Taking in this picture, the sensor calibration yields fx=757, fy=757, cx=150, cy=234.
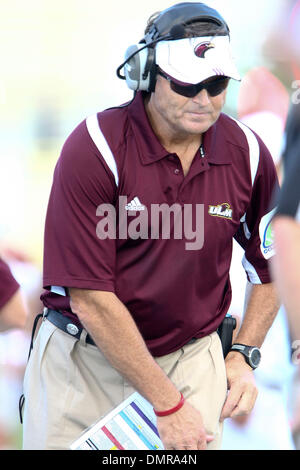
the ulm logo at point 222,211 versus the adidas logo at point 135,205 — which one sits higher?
the adidas logo at point 135,205

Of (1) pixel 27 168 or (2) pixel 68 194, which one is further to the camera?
(1) pixel 27 168

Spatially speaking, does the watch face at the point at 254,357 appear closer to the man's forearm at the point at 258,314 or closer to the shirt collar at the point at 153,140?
the man's forearm at the point at 258,314

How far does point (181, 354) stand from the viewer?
2.15 metres

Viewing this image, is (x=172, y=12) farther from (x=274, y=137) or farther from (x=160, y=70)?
(x=274, y=137)

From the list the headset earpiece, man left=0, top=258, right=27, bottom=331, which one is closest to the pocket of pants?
man left=0, top=258, right=27, bottom=331

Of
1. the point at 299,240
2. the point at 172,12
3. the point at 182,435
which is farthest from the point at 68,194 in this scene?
the point at 299,240

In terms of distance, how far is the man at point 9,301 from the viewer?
198 cm

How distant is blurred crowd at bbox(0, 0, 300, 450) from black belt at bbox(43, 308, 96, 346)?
22.2 inches

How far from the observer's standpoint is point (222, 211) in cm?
209

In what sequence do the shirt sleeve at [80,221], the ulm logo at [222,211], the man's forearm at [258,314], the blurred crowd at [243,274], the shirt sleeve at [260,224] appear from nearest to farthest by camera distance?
1. the shirt sleeve at [80,221]
2. the ulm logo at [222,211]
3. the shirt sleeve at [260,224]
4. the man's forearm at [258,314]
5. the blurred crowd at [243,274]

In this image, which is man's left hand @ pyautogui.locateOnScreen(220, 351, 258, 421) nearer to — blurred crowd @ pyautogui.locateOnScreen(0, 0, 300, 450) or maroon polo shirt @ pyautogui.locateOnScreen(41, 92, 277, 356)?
maroon polo shirt @ pyautogui.locateOnScreen(41, 92, 277, 356)

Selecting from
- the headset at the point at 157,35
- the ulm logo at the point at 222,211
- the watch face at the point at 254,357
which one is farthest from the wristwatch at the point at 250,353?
the headset at the point at 157,35

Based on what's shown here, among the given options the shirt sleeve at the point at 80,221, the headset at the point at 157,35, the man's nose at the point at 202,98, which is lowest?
the shirt sleeve at the point at 80,221
